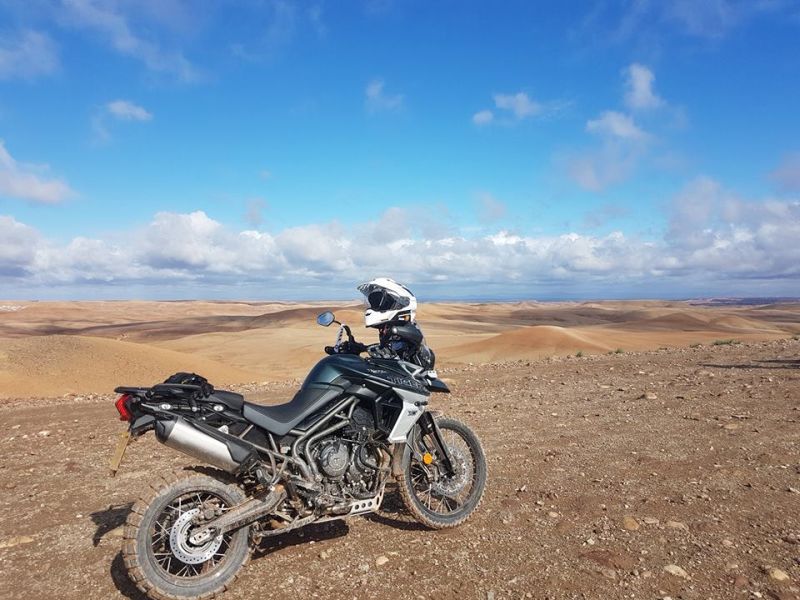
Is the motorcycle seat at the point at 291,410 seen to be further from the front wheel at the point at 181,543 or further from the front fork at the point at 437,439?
the front fork at the point at 437,439

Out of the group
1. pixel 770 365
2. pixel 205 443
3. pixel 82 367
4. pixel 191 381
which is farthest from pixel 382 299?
pixel 82 367

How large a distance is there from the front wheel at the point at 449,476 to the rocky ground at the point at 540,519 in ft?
0.63

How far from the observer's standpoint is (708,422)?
314 inches

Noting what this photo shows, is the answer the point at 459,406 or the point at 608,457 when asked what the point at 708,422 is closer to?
the point at 608,457

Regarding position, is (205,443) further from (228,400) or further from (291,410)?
(291,410)

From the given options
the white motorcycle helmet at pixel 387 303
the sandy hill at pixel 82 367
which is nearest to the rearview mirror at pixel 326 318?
the white motorcycle helmet at pixel 387 303

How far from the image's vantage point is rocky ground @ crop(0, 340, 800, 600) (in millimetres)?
3846

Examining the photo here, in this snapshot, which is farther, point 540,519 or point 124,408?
point 540,519

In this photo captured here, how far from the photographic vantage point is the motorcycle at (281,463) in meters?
3.68

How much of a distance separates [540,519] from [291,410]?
241 cm

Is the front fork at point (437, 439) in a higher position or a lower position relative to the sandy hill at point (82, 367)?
higher

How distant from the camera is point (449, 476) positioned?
5098 mm

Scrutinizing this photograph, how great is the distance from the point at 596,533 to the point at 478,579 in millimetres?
1230

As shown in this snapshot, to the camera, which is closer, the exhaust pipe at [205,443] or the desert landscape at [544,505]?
the exhaust pipe at [205,443]
